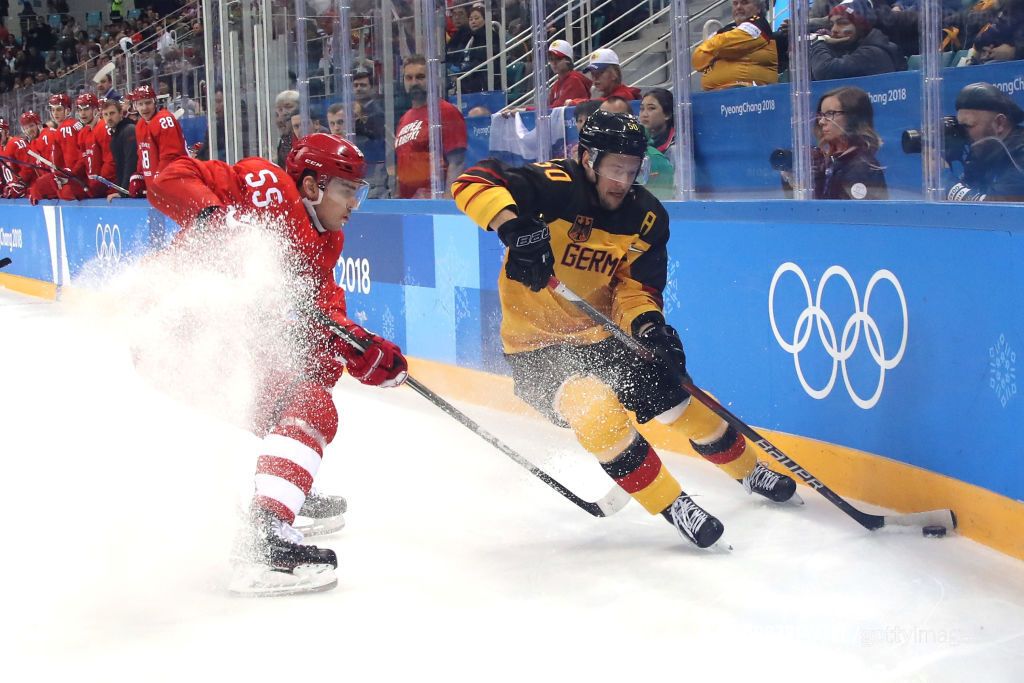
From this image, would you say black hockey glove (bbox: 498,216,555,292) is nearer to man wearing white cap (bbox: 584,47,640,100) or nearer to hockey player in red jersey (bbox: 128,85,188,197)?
man wearing white cap (bbox: 584,47,640,100)

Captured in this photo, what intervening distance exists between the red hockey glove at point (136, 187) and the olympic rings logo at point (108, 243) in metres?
0.31

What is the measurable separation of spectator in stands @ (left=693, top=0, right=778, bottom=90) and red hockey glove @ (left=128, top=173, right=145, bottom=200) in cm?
641

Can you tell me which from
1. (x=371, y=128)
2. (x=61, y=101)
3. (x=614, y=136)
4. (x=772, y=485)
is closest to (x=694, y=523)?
(x=772, y=485)

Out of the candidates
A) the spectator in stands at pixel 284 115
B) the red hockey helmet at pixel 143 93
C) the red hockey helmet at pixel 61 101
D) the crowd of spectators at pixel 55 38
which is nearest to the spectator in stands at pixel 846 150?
the spectator in stands at pixel 284 115

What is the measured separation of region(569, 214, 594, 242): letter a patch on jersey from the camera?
3.46 metres

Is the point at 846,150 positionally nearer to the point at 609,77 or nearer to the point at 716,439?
the point at 716,439

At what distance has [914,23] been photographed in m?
3.47

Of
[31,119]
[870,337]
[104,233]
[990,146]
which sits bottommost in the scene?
[870,337]

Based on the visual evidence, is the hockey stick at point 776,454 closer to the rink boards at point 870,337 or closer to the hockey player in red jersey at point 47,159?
the rink boards at point 870,337

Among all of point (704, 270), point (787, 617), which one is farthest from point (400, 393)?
point (787, 617)

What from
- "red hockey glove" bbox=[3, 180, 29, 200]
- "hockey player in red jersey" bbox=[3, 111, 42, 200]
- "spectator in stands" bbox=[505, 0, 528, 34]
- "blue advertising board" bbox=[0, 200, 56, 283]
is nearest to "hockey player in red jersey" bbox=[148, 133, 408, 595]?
"spectator in stands" bbox=[505, 0, 528, 34]

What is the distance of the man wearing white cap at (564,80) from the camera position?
16.4 feet

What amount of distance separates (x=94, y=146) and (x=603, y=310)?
8046 millimetres

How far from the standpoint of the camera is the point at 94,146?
34.3 ft
